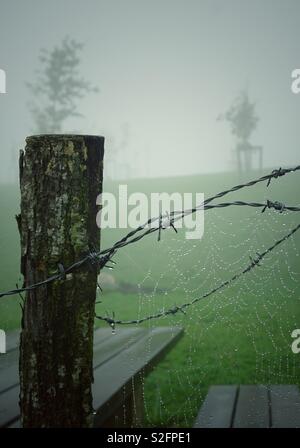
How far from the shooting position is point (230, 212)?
71.3 feet

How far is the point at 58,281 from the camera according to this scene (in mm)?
1518

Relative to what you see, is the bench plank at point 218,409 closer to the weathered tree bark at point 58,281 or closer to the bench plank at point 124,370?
the bench plank at point 124,370

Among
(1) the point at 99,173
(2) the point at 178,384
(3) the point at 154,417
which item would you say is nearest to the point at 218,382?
(2) the point at 178,384

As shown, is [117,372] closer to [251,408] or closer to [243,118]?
[251,408]

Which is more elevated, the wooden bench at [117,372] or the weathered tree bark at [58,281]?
the weathered tree bark at [58,281]

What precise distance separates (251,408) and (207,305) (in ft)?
17.6

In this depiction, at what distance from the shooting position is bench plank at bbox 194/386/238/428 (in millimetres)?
2691

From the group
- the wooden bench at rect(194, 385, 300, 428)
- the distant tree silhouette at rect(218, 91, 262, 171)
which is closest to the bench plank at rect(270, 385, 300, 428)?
the wooden bench at rect(194, 385, 300, 428)

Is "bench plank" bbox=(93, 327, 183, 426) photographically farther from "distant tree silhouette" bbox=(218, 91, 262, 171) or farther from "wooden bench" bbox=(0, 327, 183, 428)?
"distant tree silhouette" bbox=(218, 91, 262, 171)

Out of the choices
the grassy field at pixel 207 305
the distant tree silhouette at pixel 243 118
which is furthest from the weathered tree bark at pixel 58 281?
the distant tree silhouette at pixel 243 118

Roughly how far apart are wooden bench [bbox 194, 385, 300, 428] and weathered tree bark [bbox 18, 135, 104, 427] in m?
1.42

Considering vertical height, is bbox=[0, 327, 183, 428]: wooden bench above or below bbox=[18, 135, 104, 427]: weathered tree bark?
below

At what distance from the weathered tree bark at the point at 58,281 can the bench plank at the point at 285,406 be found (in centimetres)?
162

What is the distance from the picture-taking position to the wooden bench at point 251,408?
104 inches
